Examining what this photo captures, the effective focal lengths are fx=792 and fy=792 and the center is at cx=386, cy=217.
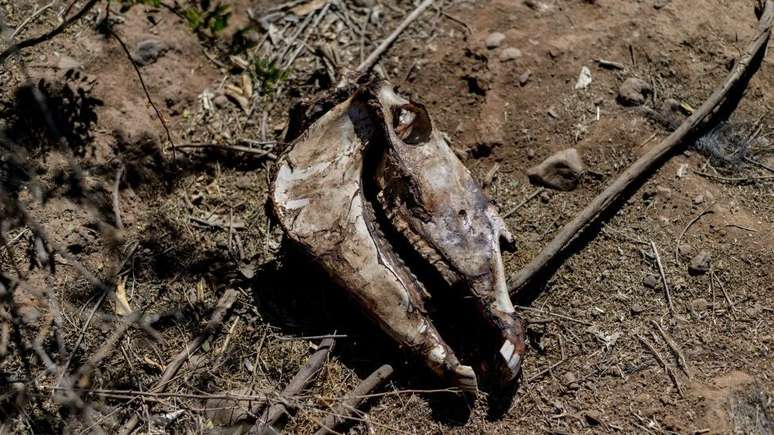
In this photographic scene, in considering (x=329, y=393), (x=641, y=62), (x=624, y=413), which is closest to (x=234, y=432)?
(x=329, y=393)

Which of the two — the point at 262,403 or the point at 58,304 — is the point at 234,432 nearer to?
the point at 262,403

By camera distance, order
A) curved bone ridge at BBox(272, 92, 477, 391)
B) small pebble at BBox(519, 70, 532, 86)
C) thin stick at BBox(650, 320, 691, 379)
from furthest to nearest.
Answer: small pebble at BBox(519, 70, 532, 86)
thin stick at BBox(650, 320, 691, 379)
curved bone ridge at BBox(272, 92, 477, 391)

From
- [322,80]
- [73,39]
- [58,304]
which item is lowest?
[58,304]

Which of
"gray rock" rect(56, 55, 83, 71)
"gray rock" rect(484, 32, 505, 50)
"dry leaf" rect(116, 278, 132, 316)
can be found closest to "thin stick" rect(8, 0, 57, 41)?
"gray rock" rect(56, 55, 83, 71)

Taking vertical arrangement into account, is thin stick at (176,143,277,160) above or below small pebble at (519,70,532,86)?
below

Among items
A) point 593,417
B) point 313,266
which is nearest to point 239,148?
point 313,266

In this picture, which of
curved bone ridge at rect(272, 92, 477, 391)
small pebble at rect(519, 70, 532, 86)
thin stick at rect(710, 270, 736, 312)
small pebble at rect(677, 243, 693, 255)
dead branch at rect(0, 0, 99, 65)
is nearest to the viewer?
dead branch at rect(0, 0, 99, 65)

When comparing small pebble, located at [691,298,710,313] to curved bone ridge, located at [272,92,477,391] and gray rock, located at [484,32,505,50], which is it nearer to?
curved bone ridge, located at [272,92,477,391]

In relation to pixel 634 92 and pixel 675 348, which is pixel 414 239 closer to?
pixel 675 348
